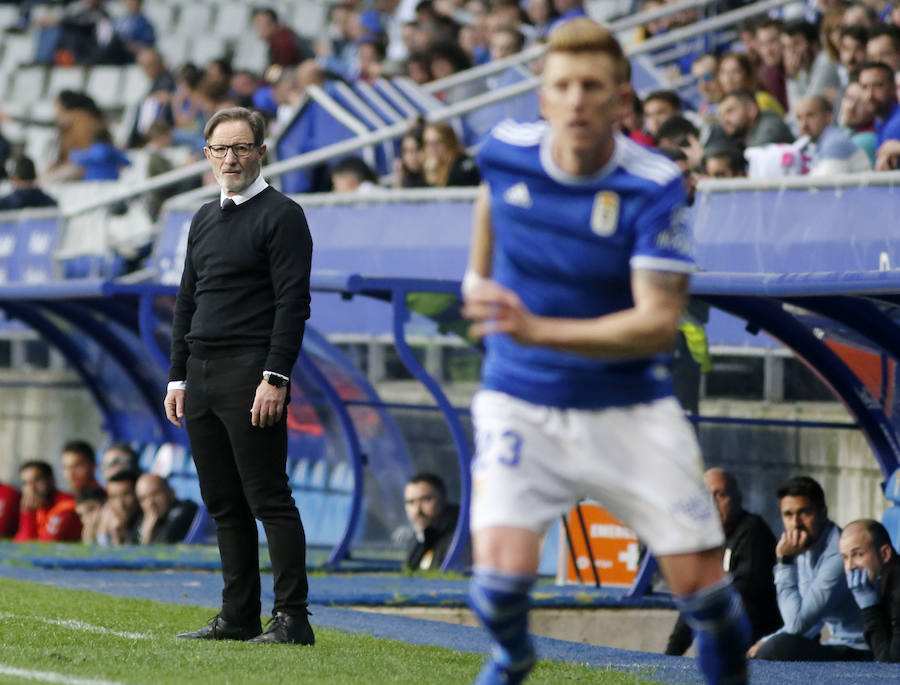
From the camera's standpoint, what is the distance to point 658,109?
42.4 feet

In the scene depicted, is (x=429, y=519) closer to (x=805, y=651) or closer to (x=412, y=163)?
(x=412, y=163)

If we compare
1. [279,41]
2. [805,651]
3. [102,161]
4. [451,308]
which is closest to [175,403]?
[805,651]

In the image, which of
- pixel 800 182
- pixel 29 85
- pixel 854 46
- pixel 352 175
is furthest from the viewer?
pixel 29 85

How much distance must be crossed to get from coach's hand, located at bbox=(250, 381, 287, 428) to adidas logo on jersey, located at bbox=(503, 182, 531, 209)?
7.34ft

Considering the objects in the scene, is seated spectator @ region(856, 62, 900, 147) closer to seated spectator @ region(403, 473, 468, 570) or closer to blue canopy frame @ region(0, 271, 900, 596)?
blue canopy frame @ region(0, 271, 900, 596)

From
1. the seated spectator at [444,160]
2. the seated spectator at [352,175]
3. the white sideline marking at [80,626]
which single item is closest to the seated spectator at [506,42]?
the seated spectator at [352,175]

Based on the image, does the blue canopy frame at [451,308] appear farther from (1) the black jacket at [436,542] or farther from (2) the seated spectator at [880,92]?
(2) the seated spectator at [880,92]

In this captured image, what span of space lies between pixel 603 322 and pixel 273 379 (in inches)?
96.3

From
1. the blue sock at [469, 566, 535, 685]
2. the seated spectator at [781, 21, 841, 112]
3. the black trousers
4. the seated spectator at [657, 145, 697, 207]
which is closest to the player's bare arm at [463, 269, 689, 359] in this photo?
the blue sock at [469, 566, 535, 685]

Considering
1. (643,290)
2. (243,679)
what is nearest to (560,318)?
(643,290)

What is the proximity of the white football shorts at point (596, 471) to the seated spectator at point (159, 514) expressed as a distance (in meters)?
9.21

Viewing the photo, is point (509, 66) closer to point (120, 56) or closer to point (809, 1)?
point (809, 1)

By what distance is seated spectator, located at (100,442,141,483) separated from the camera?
1412cm

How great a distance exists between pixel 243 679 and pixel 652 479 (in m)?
2.04
